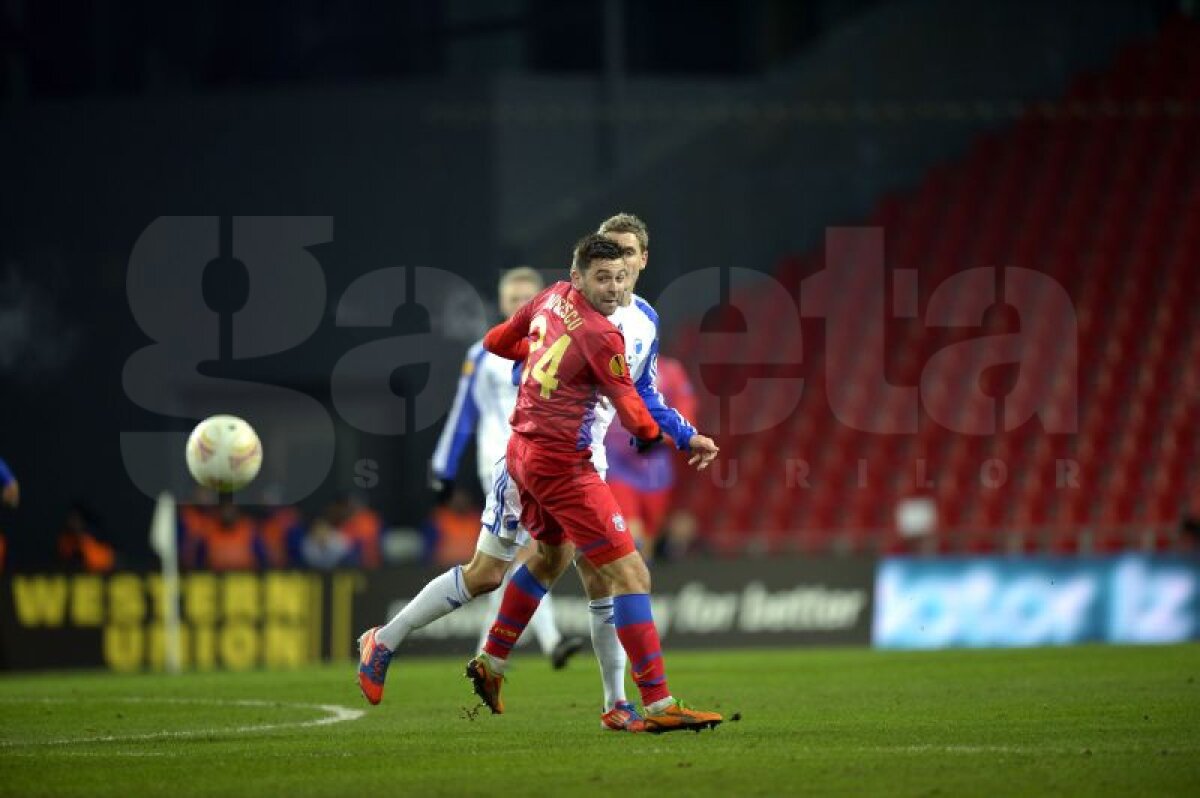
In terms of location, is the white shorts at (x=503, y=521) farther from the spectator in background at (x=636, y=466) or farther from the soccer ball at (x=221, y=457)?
the spectator in background at (x=636, y=466)

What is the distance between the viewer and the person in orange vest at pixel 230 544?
20188 millimetres

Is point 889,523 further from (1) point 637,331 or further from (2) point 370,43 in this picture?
(1) point 637,331

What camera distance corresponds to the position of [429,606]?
9172mm

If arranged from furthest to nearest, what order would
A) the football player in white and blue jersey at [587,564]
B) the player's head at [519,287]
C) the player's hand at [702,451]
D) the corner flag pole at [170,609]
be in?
1. the corner flag pole at [170,609]
2. the player's head at [519,287]
3. the football player in white and blue jersey at [587,564]
4. the player's hand at [702,451]

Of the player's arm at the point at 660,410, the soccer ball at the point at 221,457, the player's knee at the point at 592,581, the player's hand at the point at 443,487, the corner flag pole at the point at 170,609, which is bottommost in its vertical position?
the corner flag pole at the point at 170,609

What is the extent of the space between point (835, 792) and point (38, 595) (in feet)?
38.5

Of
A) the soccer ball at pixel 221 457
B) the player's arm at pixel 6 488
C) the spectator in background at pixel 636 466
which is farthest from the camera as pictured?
the spectator in background at pixel 636 466

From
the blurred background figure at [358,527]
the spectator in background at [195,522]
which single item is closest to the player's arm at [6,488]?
the spectator in background at [195,522]

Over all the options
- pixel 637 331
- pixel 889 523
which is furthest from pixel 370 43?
pixel 637 331

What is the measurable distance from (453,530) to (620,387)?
45.2 feet

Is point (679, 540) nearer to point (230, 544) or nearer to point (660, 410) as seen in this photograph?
point (230, 544)

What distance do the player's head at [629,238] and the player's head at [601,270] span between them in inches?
6.0

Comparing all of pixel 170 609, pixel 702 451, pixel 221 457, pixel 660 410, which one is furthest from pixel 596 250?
pixel 170 609

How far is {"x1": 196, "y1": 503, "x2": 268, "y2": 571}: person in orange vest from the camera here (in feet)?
66.2
